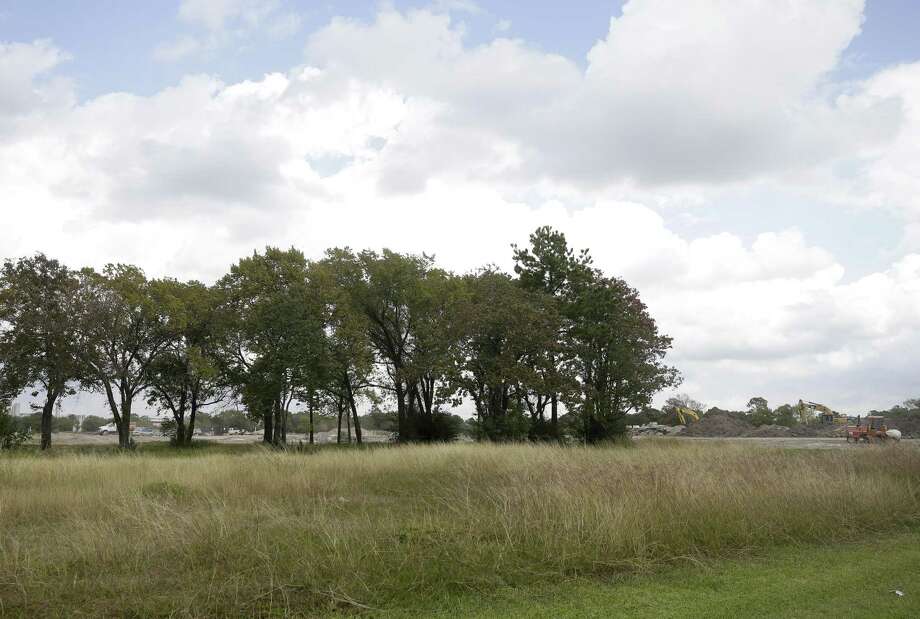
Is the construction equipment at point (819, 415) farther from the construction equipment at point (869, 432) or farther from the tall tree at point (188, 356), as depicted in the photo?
the tall tree at point (188, 356)

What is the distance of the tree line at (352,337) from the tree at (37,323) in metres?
0.07

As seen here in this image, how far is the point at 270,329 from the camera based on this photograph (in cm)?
3347

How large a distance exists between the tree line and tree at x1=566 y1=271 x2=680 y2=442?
7cm

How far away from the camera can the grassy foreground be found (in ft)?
20.0

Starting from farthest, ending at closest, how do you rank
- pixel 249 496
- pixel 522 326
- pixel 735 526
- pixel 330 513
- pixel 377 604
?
pixel 522 326, pixel 249 496, pixel 330 513, pixel 735 526, pixel 377 604

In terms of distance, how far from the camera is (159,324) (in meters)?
36.2

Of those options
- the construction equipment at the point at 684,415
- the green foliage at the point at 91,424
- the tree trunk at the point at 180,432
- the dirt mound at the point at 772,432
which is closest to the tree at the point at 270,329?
the tree trunk at the point at 180,432

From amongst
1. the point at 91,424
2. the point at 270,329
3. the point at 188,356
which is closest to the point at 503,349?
the point at 270,329

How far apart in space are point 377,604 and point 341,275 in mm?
34876

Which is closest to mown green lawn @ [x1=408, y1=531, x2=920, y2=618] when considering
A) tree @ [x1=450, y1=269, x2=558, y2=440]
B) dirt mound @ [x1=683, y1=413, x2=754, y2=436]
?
tree @ [x1=450, y1=269, x2=558, y2=440]

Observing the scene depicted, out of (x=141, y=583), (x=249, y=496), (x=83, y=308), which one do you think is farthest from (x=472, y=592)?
(x=83, y=308)

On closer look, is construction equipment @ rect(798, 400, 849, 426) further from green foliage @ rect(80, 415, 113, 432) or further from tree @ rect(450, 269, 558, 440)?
green foliage @ rect(80, 415, 113, 432)

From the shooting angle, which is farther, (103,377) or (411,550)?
(103,377)

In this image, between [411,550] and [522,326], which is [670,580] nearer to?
[411,550]
